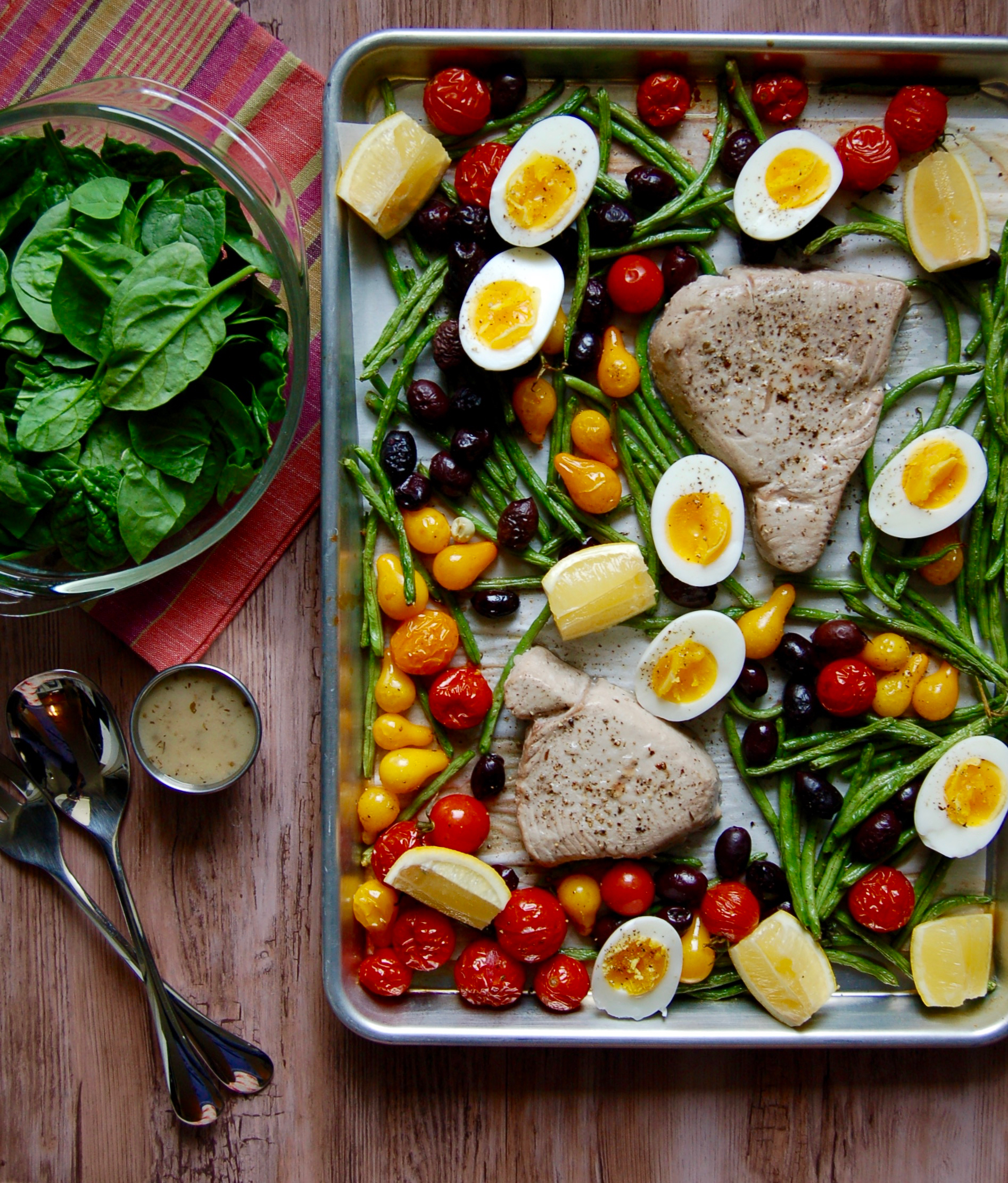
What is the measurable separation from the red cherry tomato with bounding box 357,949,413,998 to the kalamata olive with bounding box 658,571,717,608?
1.34 m

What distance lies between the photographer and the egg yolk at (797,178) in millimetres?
2463

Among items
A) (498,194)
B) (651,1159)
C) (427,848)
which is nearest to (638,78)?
(498,194)

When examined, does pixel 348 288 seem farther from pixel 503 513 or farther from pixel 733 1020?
pixel 733 1020

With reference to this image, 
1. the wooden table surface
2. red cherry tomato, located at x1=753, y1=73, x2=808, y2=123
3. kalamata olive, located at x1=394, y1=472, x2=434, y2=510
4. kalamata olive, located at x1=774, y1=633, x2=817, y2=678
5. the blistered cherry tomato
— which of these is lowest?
the wooden table surface

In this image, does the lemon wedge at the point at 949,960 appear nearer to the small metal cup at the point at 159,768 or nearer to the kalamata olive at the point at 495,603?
the kalamata olive at the point at 495,603

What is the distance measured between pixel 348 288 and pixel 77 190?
2.40 ft

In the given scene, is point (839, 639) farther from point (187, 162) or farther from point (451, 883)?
point (187, 162)

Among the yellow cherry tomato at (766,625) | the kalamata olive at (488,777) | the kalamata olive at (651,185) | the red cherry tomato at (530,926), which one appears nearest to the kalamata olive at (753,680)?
the yellow cherry tomato at (766,625)

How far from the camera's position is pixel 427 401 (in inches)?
98.9

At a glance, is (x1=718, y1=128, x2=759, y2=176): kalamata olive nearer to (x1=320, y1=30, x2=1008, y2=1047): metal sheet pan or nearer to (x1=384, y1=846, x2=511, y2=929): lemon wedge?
(x1=320, y1=30, x2=1008, y2=1047): metal sheet pan

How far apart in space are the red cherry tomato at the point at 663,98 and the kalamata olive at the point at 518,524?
1.18 meters

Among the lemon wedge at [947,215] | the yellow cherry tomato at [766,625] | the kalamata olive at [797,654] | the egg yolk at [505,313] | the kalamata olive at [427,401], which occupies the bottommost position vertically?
the kalamata olive at [797,654]

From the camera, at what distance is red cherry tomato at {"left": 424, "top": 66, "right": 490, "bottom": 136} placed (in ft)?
8.19

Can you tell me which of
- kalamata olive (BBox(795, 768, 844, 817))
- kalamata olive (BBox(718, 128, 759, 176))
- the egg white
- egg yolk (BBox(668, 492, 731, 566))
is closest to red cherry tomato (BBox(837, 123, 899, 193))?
kalamata olive (BBox(718, 128, 759, 176))
